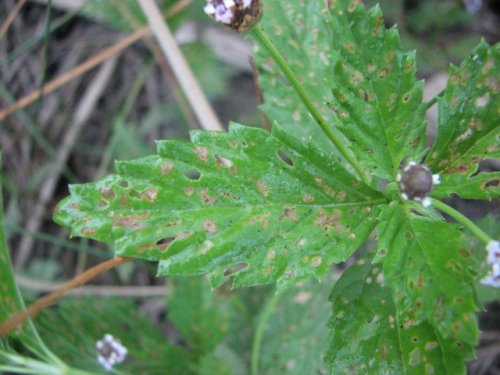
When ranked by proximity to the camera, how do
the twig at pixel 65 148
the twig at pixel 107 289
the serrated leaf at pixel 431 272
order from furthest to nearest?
1. the twig at pixel 65 148
2. the twig at pixel 107 289
3. the serrated leaf at pixel 431 272

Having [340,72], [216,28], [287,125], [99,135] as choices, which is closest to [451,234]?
[340,72]

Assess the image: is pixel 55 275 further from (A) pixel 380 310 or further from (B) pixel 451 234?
(B) pixel 451 234

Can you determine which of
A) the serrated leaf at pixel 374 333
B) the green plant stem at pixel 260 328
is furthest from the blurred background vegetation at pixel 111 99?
the serrated leaf at pixel 374 333

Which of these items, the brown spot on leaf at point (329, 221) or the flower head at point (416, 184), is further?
the brown spot on leaf at point (329, 221)

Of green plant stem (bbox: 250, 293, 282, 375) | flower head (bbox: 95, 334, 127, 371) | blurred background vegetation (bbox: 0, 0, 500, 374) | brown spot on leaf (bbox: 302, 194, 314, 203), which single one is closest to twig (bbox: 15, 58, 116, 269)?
blurred background vegetation (bbox: 0, 0, 500, 374)

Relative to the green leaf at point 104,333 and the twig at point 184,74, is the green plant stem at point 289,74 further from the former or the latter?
the green leaf at point 104,333

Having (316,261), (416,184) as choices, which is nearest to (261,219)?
(316,261)
